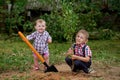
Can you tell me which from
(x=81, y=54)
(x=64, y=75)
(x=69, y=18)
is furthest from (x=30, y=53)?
(x=64, y=75)

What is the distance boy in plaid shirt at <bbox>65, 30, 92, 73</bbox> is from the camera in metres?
7.14

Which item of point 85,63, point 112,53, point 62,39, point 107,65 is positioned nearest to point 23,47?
point 62,39

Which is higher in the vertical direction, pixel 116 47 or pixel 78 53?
pixel 78 53

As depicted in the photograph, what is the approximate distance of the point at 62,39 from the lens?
1220cm

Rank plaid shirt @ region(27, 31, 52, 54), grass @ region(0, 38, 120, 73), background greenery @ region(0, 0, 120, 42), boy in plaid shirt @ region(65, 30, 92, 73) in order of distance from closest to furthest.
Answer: boy in plaid shirt @ region(65, 30, 92, 73), plaid shirt @ region(27, 31, 52, 54), grass @ region(0, 38, 120, 73), background greenery @ region(0, 0, 120, 42)

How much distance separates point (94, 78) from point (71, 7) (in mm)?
5059

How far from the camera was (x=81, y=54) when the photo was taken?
7.25 meters

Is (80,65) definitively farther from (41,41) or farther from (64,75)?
(41,41)

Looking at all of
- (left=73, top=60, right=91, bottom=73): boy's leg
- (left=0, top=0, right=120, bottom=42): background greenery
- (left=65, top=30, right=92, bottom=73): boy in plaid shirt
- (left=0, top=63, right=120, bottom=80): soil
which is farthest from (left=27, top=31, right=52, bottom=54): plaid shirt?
(left=0, top=0, right=120, bottom=42): background greenery

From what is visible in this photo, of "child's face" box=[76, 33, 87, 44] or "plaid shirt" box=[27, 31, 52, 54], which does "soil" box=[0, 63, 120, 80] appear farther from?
"child's face" box=[76, 33, 87, 44]

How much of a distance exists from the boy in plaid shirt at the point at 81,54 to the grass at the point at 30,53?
3.43 feet

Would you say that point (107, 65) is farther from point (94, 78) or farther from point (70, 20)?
point (70, 20)

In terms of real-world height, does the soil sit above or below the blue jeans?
below

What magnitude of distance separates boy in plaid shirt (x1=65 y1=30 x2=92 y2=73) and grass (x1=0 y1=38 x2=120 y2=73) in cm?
104
